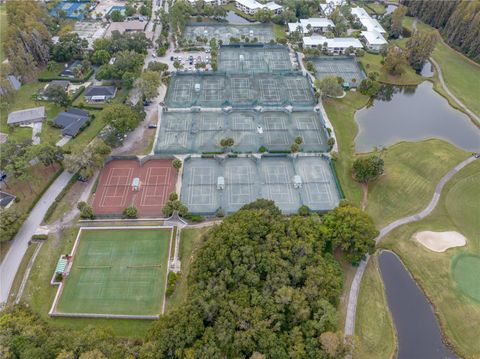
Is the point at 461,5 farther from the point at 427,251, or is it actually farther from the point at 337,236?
the point at 337,236

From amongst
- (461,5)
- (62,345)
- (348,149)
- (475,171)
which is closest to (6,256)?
(62,345)

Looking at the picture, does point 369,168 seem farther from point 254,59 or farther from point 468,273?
point 254,59

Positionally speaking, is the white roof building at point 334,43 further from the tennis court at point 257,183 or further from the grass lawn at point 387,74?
the tennis court at point 257,183

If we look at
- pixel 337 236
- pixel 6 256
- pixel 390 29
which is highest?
pixel 390 29

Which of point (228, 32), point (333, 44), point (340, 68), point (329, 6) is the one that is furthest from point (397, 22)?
point (228, 32)

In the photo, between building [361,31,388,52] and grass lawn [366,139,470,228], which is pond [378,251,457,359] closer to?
grass lawn [366,139,470,228]

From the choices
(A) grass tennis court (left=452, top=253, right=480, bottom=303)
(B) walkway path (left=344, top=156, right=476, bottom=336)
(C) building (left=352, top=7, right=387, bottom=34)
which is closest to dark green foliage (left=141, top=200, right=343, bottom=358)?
(B) walkway path (left=344, top=156, right=476, bottom=336)
